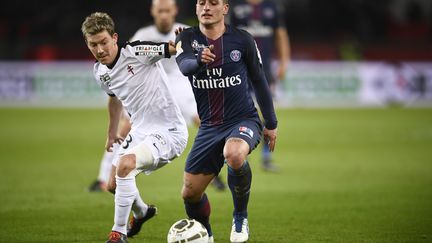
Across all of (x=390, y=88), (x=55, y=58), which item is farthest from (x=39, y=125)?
(x=390, y=88)

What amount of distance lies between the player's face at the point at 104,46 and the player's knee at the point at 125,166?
95 cm

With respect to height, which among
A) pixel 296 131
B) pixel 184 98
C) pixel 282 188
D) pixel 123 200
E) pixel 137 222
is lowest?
pixel 296 131

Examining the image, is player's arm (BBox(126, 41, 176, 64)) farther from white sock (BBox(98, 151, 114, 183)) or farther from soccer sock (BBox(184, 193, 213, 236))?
white sock (BBox(98, 151, 114, 183))

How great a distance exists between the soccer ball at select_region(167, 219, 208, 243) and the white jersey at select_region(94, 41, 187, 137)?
37.0 inches

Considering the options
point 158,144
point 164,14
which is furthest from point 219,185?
point 158,144

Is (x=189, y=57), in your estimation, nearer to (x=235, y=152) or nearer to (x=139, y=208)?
(x=235, y=152)

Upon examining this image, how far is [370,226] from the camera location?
23.1ft

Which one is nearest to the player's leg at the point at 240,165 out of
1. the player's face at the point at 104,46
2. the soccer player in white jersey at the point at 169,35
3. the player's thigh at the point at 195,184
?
the player's thigh at the point at 195,184

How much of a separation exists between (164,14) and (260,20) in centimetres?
268

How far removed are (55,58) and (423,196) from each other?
708 inches

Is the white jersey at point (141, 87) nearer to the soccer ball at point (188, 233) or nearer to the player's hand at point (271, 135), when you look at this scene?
the player's hand at point (271, 135)

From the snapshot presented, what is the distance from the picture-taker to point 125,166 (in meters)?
5.85

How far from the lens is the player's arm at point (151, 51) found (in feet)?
20.5

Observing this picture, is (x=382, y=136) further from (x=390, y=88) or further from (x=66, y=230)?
(x=66, y=230)
